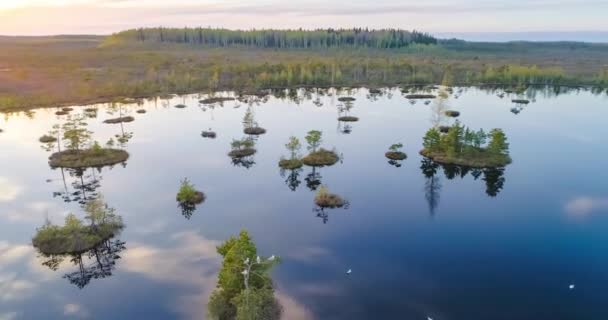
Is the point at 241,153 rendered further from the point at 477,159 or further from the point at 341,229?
the point at 477,159

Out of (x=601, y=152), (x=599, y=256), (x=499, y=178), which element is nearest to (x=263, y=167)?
(x=499, y=178)

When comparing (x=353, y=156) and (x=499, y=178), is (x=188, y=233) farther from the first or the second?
(x=499, y=178)

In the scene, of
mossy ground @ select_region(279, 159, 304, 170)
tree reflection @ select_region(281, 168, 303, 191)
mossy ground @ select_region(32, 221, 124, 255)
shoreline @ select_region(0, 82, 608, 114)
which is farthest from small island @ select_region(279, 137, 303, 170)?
shoreline @ select_region(0, 82, 608, 114)

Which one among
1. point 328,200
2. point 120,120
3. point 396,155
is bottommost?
point 328,200

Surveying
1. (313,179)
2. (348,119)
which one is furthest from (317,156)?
(348,119)

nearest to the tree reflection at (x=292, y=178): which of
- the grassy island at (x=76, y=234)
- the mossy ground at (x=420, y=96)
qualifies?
the grassy island at (x=76, y=234)
